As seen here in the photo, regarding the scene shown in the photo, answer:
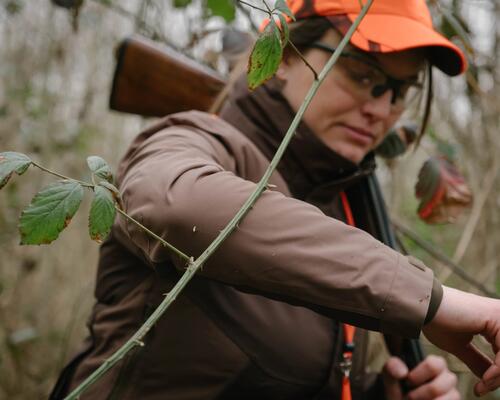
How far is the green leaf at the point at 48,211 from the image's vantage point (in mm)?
676

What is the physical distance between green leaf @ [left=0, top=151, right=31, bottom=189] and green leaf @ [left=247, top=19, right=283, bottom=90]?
31 centimetres

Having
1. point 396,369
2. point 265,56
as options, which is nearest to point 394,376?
point 396,369

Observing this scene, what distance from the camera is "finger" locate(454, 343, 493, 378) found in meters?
0.84

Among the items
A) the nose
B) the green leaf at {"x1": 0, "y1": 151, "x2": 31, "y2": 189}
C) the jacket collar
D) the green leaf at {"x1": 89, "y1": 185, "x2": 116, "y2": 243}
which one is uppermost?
the nose

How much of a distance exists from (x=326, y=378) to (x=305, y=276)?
0.57 metres

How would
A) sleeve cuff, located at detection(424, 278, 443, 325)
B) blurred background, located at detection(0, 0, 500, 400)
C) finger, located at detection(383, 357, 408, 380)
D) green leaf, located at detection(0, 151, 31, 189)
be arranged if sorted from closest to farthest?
green leaf, located at detection(0, 151, 31, 189) < sleeve cuff, located at detection(424, 278, 443, 325) < finger, located at detection(383, 357, 408, 380) < blurred background, located at detection(0, 0, 500, 400)

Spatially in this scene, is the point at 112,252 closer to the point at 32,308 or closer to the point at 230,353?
the point at 230,353

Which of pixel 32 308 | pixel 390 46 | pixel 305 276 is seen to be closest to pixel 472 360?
pixel 305 276

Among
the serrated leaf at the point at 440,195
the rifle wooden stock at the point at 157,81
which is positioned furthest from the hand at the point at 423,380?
the rifle wooden stock at the point at 157,81

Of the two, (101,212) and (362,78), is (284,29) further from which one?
(362,78)

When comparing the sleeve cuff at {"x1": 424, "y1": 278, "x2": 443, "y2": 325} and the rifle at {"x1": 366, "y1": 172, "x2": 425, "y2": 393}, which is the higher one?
the sleeve cuff at {"x1": 424, "y1": 278, "x2": 443, "y2": 325}

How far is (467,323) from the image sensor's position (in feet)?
2.54

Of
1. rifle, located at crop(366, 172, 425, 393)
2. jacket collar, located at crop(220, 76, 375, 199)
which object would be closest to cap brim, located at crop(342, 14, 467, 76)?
jacket collar, located at crop(220, 76, 375, 199)

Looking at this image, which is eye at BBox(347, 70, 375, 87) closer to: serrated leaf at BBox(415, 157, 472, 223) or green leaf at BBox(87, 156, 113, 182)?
serrated leaf at BBox(415, 157, 472, 223)
